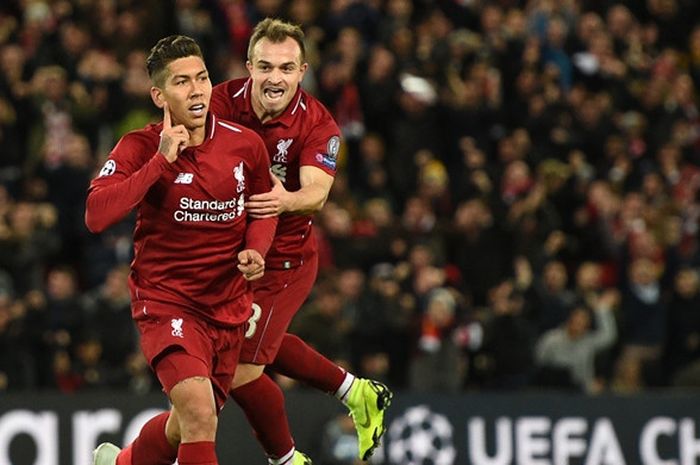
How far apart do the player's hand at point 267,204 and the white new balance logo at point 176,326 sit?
1.98ft

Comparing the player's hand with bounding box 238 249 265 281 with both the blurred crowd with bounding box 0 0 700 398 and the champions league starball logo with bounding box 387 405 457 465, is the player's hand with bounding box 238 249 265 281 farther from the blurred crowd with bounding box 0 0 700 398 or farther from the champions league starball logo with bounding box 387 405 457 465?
the blurred crowd with bounding box 0 0 700 398

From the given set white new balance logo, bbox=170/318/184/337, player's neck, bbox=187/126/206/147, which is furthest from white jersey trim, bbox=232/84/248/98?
white new balance logo, bbox=170/318/184/337

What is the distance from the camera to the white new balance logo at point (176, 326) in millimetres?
7781

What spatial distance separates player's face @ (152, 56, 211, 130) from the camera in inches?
302

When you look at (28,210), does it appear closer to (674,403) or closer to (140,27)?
(140,27)

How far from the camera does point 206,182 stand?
25.5ft

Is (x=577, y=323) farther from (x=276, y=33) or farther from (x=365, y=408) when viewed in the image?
(x=276, y=33)

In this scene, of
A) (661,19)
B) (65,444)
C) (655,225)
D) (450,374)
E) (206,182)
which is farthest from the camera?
(661,19)

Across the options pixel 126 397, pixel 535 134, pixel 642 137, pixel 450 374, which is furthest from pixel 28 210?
pixel 642 137

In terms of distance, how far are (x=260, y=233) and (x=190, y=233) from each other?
13.3 inches

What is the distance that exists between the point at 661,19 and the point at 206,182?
13524 mm

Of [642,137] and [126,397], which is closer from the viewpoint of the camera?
[126,397]

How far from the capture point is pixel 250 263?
7727 millimetres

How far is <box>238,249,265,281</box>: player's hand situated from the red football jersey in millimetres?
721
